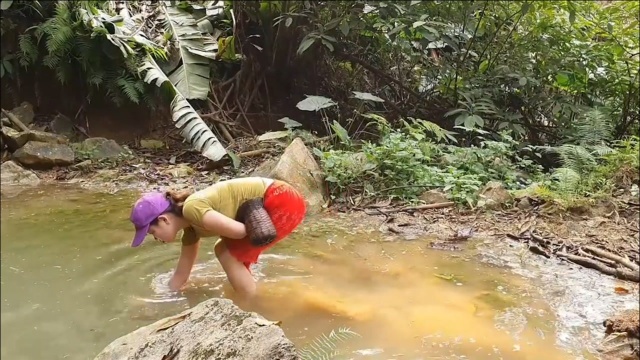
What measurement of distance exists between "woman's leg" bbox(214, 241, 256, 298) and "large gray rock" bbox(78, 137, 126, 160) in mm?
3789

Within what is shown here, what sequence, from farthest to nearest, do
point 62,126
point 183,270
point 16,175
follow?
point 62,126
point 16,175
point 183,270

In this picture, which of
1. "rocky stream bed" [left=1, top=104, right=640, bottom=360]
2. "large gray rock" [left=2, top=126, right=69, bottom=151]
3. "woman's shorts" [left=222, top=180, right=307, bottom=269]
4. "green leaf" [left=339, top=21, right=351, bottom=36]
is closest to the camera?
"rocky stream bed" [left=1, top=104, right=640, bottom=360]

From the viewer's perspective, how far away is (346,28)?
645 cm

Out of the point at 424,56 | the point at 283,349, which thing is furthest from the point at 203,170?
the point at 283,349

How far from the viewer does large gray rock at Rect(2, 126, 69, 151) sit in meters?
6.08

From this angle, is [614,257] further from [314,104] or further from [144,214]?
[314,104]

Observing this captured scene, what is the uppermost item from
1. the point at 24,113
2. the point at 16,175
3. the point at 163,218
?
the point at 163,218

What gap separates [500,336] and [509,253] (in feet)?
4.26

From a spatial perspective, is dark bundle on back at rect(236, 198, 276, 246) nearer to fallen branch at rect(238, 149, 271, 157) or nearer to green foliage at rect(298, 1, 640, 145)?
fallen branch at rect(238, 149, 271, 157)

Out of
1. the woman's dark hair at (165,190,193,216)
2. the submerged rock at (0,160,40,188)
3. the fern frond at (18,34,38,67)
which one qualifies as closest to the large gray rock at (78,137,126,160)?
the submerged rock at (0,160,40,188)

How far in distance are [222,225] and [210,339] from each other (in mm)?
909

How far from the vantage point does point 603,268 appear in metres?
3.38

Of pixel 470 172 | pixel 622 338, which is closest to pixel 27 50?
pixel 470 172

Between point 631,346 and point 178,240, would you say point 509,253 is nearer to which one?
point 631,346
